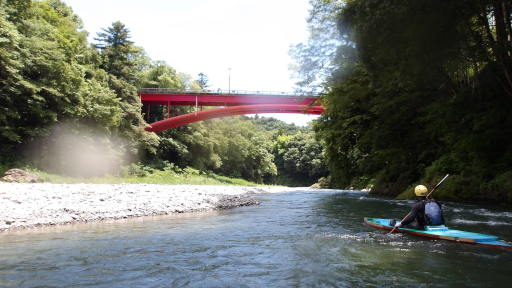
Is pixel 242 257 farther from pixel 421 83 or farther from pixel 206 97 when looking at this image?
pixel 206 97

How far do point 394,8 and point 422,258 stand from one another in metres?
6.70

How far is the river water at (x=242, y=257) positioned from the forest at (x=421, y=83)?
4834 mm

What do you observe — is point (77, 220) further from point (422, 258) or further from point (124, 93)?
point (124, 93)

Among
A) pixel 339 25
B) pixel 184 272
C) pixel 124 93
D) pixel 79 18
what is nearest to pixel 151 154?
pixel 124 93

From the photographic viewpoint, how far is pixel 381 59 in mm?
11125

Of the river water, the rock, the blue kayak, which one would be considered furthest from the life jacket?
the rock

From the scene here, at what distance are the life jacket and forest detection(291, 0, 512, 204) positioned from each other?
16.3ft

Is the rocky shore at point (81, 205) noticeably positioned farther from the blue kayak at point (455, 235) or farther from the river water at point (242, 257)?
the blue kayak at point (455, 235)

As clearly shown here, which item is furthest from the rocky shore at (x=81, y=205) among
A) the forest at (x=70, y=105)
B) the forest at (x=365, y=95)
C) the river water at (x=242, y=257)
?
the forest at (x=365, y=95)

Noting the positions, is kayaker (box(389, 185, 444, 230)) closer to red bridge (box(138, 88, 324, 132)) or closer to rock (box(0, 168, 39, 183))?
rock (box(0, 168, 39, 183))

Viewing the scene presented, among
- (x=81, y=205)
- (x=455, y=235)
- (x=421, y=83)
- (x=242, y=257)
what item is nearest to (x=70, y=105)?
(x=81, y=205)

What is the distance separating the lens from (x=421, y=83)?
12508 millimetres

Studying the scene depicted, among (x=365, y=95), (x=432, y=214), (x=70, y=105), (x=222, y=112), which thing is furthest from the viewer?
(x=222, y=112)

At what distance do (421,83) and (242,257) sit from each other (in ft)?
34.7
